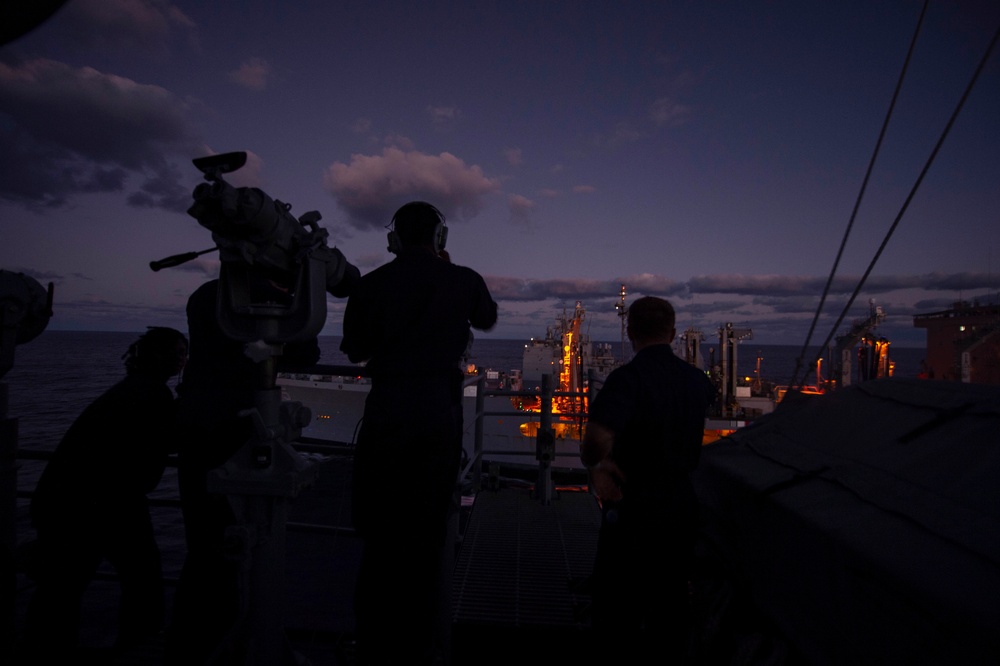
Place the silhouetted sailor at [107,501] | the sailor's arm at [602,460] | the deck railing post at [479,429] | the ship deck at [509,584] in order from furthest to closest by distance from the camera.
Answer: the deck railing post at [479,429], the ship deck at [509,584], the silhouetted sailor at [107,501], the sailor's arm at [602,460]

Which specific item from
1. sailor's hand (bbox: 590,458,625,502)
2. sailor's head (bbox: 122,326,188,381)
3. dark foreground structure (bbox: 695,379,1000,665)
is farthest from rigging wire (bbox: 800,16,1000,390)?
Answer: sailor's head (bbox: 122,326,188,381)

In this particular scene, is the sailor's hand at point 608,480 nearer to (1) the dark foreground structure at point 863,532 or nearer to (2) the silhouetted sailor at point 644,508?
(2) the silhouetted sailor at point 644,508

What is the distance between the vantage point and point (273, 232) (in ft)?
5.47

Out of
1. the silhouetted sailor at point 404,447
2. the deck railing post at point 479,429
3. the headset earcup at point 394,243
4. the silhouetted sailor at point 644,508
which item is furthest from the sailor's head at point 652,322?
the deck railing post at point 479,429

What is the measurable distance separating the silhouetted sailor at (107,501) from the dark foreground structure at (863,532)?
2.83 meters

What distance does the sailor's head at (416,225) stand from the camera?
2.31 metres

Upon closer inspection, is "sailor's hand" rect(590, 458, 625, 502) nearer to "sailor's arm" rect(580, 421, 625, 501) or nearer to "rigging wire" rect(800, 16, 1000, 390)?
"sailor's arm" rect(580, 421, 625, 501)

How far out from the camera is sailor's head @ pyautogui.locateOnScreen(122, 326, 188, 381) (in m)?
2.62

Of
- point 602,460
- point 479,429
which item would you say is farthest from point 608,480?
Answer: point 479,429

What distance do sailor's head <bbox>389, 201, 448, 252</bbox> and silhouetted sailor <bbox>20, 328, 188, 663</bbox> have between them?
1441 millimetres

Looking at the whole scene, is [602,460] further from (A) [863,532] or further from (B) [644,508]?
(A) [863,532]

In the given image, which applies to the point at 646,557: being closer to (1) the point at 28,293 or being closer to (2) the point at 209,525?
(2) the point at 209,525

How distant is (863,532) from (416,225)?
217 cm

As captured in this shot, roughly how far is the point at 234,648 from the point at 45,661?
4.39ft
